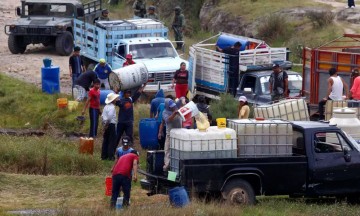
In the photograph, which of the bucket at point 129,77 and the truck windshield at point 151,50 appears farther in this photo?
the truck windshield at point 151,50

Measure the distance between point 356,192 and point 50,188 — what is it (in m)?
5.23

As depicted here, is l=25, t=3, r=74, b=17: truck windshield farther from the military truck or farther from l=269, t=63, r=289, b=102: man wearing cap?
l=269, t=63, r=289, b=102: man wearing cap

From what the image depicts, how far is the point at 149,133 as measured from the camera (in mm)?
20234

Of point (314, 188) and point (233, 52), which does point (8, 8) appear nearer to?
point (233, 52)

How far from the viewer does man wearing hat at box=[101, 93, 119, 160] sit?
19.5 m

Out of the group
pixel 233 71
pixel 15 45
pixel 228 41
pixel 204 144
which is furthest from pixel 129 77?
pixel 15 45

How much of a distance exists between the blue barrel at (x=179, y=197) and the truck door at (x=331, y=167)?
7.26 feet

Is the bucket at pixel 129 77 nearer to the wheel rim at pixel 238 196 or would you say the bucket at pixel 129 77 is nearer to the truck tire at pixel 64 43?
the wheel rim at pixel 238 196

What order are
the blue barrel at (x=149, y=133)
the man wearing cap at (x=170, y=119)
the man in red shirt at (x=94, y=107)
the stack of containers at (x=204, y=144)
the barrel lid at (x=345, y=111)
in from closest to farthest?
the stack of containers at (x=204, y=144) < the man wearing cap at (x=170, y=119) < the barrel lid at (x=345, y=111) < the blue barrel at (x=149, y=133) < the man in red shirt at (x=94, y=107)

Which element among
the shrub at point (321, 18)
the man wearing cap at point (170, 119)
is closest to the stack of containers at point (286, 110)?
the man wearing cap at point (170, 119)

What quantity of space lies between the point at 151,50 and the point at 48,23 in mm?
7744

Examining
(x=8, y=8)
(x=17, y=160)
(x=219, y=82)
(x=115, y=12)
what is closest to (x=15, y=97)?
(x=219, y=82)

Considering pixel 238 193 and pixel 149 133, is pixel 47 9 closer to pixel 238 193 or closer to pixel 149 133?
pixel 149 133

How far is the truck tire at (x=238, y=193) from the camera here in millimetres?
15227
